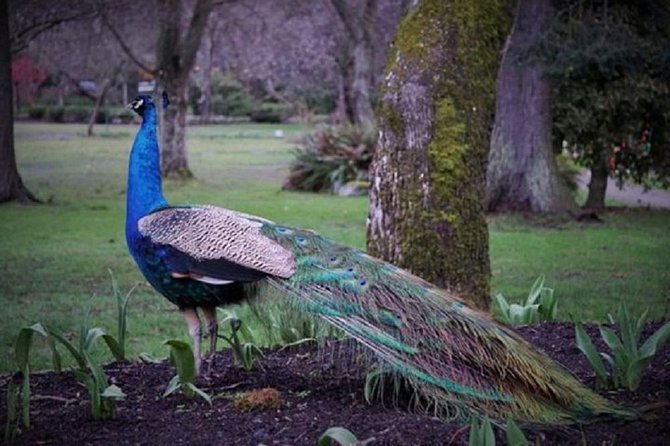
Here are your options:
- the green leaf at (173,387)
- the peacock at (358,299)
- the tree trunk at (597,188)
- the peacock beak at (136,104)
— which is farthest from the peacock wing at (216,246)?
the tree trunk at (597,188)

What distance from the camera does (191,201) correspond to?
17.6 meters

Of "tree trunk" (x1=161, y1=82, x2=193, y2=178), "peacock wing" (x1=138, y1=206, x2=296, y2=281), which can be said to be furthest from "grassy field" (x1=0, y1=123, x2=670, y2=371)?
"peacock wing" (x1=138, y1=206, x2=296, y2=281)

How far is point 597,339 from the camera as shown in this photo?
5633 mm

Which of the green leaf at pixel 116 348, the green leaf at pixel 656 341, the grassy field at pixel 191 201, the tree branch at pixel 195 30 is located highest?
the tree branch at pixel 195 30

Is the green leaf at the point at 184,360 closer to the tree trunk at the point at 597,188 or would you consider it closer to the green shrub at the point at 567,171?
the tree trunk at the point at 597,188

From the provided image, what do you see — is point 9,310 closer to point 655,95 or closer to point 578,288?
point 578,288

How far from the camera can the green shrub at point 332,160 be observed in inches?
803

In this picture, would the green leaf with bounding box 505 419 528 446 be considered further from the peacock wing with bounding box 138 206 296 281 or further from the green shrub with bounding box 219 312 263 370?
the green shrub with bounding box 219 312 263 370

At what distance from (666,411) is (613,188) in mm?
19040

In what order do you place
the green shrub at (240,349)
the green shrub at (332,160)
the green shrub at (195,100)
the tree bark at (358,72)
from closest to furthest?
the green shrub at (240,349) → the green shrub at (332,160) → the tree bark at (358,72) → the green shrub at (195,100)

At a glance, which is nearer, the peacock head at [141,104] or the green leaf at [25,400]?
the green leaf at [25,400]

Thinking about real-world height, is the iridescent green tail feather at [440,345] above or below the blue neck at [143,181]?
below

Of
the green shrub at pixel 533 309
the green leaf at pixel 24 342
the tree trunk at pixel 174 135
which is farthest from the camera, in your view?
the tree trunk at pixel 174 135

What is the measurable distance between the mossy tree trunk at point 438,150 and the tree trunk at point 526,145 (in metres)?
9.02
